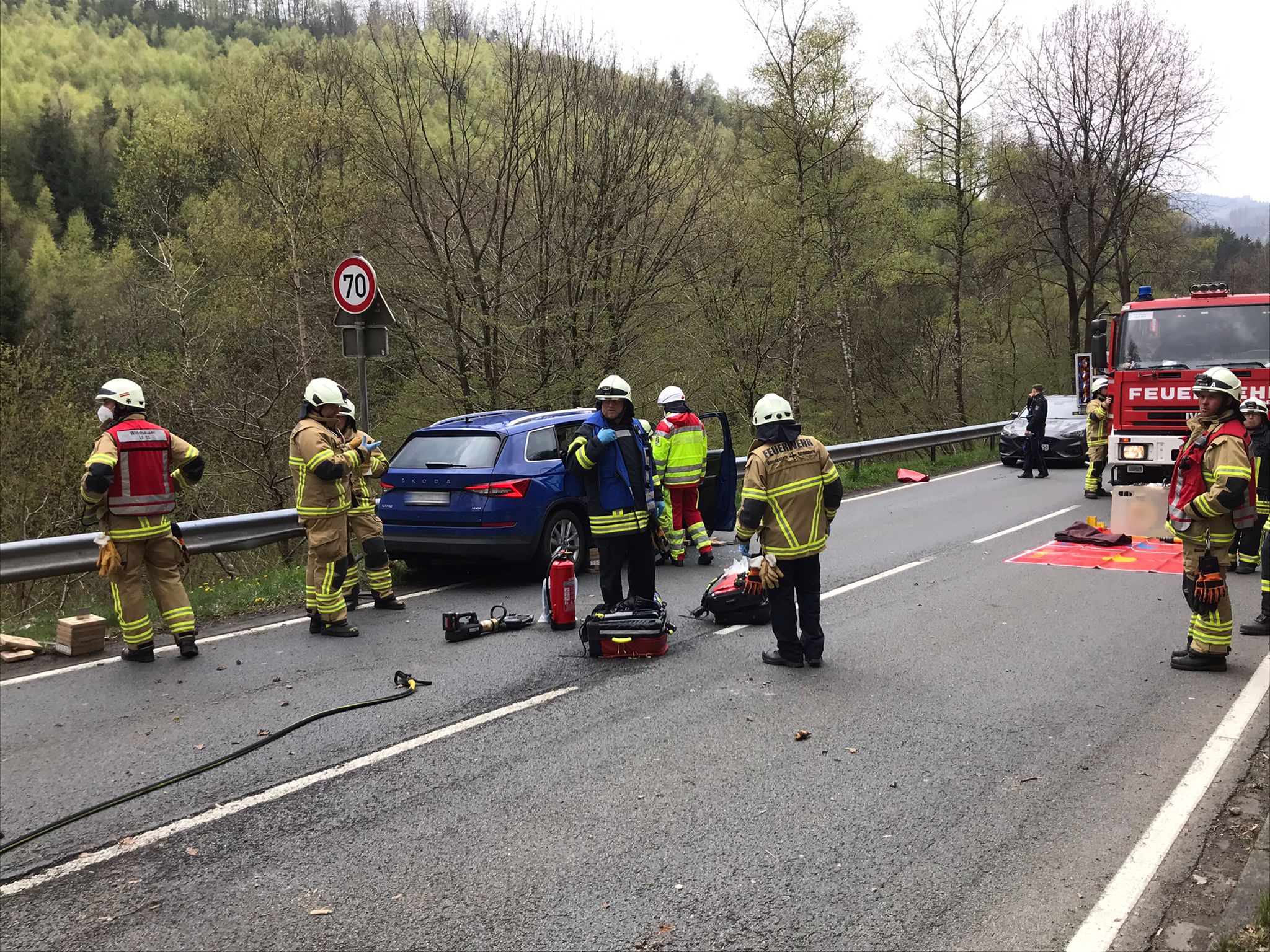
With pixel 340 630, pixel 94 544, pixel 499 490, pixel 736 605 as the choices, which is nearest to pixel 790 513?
pixel 736 605

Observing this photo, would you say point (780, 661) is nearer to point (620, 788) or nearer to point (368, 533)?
point (620, 788)

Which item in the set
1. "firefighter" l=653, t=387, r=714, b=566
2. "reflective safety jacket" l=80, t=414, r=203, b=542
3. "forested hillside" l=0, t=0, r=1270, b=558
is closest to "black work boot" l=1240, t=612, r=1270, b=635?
"firefighter" l=653, t=387, r=714, b=566

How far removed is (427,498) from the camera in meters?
9.84

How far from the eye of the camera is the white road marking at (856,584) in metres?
8.13

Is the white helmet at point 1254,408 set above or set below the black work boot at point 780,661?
above

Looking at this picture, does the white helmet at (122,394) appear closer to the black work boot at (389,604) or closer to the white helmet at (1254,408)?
the black work boot at (389,604)

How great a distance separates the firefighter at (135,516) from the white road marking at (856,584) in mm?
4049

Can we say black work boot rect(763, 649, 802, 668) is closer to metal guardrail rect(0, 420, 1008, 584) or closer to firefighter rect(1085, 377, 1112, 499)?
metal guardrail rect(0, 420, 1008, 584)

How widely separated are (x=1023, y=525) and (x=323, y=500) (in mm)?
9493

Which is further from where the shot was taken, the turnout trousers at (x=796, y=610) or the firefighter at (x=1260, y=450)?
the firefighter at (x=1260, y=450)

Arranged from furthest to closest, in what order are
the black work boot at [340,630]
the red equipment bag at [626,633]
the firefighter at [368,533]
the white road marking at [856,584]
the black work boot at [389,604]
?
the black work boot at [389,604], the firefighter at [368,533], the white road marking at [856,584], the black work boot at [340,630], the red equipment bag at [626,633]

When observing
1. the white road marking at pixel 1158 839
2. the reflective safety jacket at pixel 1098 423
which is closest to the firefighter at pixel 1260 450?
the white road marking at pixel 1158 839

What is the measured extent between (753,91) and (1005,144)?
10.2 m

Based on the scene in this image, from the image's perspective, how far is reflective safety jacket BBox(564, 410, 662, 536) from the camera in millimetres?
7664
